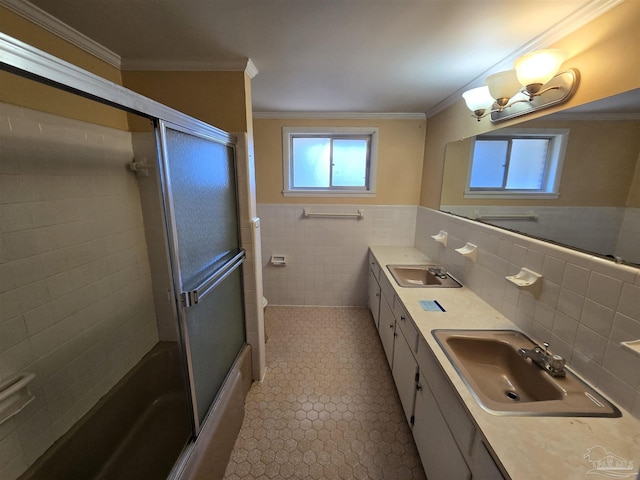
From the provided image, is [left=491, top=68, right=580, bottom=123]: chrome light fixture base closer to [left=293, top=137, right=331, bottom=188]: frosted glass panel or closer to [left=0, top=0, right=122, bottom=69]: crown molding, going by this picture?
[left=293, top=137, right=331, bottom=188]: frosted glass panel

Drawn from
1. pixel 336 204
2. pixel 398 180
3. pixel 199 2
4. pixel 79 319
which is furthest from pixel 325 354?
Answer: pixel 199 2

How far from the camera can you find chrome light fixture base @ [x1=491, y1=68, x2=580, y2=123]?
114cm

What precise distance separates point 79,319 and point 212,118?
140cm

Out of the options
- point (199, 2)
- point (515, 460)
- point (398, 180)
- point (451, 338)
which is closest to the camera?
point (515, 460)

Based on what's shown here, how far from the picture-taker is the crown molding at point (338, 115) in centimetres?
286

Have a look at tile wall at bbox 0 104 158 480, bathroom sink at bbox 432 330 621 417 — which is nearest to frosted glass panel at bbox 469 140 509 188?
bathroom sink at bbox 432 330 621 417

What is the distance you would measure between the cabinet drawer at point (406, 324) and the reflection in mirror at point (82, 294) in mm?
1299

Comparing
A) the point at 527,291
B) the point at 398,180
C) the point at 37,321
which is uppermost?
the point at 398,180

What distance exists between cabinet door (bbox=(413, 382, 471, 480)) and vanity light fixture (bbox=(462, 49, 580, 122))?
5.01 ft

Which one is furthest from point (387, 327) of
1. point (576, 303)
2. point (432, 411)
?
point (576, 303)

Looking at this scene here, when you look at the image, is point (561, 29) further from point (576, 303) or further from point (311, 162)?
point (311, 162)

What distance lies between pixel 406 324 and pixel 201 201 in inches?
56.5

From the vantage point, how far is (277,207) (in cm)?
311

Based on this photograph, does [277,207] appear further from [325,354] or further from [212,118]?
[325,354]
